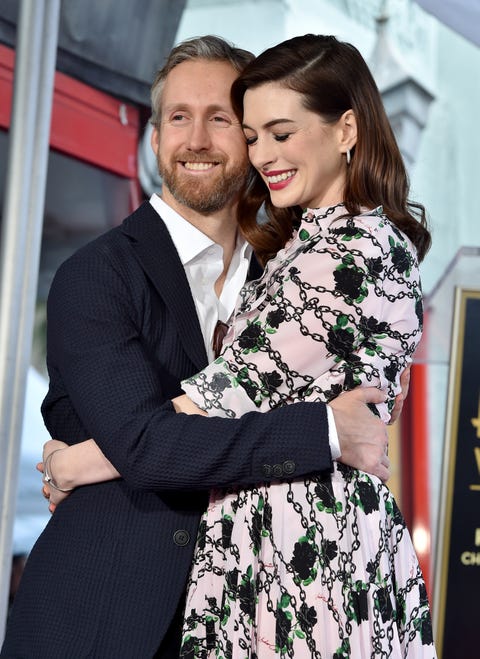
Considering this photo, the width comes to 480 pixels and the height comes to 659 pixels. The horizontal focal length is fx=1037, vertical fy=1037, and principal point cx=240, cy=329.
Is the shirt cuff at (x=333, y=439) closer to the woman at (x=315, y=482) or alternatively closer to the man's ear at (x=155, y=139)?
the woman at (x=315, y=482)

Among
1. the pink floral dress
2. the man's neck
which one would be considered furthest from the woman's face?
the man's neck

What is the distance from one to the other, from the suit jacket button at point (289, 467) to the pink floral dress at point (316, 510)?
49mm

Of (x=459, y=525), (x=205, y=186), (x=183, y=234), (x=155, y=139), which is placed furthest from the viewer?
(x=459, y=525)

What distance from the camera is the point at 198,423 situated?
1712 mm

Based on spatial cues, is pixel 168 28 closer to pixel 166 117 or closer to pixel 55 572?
pixel 166 117

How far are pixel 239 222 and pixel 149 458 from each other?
754 mm

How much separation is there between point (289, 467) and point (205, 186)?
0.79m

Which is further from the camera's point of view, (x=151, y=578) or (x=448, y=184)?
(x=448, y=184)

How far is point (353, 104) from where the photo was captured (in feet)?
6.47

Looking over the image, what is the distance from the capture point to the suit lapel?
1940 millimetres

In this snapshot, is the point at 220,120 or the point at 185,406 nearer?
the point at 185,406

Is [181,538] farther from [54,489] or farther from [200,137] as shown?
[200,137]

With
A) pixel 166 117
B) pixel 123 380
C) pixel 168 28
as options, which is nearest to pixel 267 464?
pixel 123 380

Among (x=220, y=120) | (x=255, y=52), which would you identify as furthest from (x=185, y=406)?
(x=255, y=52)
